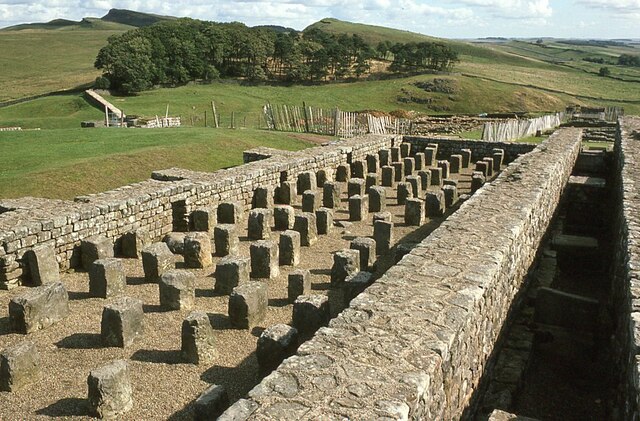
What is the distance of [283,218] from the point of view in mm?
15633

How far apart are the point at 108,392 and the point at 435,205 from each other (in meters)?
12.0

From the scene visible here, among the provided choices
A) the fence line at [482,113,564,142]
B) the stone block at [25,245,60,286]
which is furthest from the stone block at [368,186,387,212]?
the fence line at [482,113,564,142]

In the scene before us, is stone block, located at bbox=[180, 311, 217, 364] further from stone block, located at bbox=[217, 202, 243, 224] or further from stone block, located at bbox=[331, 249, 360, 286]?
stone block, located at bbox=[217, 202, 243, 224]

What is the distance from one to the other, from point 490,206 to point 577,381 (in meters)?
3.52

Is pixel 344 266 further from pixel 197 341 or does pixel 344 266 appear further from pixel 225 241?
pixel 197 341

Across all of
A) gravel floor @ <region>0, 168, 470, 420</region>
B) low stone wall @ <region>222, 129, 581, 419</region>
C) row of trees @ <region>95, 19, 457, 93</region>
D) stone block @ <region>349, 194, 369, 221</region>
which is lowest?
gravel floor @ <region>0, 168, 470, 420</region>

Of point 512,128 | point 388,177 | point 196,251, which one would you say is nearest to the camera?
point 196,251

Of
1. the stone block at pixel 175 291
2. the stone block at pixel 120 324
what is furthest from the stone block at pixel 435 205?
the stone block at pixel 120 324

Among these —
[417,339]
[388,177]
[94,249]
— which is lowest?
[388,177]

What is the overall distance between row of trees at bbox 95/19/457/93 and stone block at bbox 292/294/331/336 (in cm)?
5713

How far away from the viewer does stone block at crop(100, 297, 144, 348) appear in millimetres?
8859

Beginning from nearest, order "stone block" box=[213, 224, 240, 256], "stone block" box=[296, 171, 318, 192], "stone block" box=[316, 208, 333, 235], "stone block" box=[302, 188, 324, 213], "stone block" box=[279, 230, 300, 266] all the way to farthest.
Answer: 1. "stone block" box=[279, 230, 300, 266]
2. "stone block" box=[213, 224, 240, 256]
3. "stone block" box=[316, 208, 333, 235]
4. "stone block" box=[302, 188, 324, 213]
5. "stone block" box=[296, 171, 318, 192]

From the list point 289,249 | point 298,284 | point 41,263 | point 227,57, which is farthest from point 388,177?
point 227,57

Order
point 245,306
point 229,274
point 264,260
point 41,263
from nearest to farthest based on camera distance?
point 245,306
point 229,274
point 41,263
point 264,260
